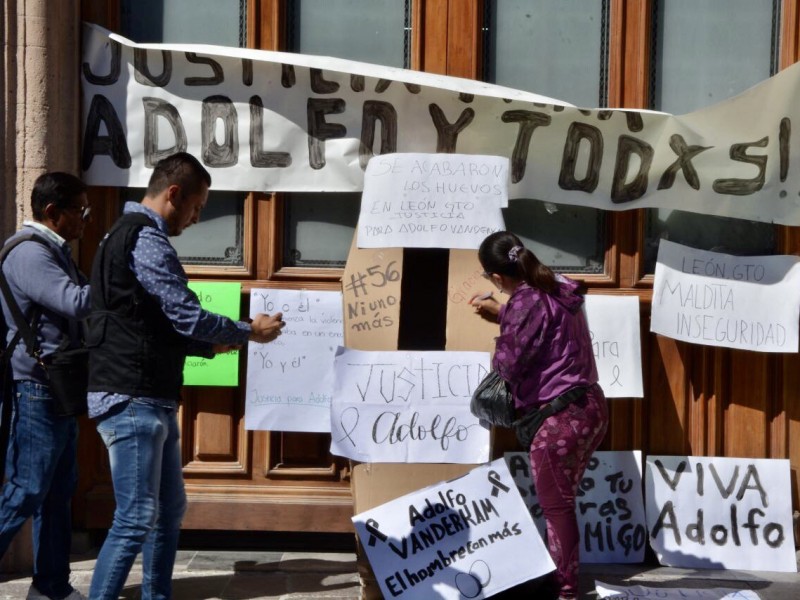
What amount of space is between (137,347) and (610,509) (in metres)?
2.61

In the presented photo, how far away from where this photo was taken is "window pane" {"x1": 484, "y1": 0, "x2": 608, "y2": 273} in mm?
5773

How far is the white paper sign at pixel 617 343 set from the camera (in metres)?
5.57

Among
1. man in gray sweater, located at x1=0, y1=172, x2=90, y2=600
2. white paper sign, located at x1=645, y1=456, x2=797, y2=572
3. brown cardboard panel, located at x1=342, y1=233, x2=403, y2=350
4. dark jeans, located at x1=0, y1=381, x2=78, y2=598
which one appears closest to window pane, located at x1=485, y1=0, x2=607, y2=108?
brown cardboard panel, located at x1=342, y1=233, x2=403, y2=350

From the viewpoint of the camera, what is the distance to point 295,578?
17.8ft

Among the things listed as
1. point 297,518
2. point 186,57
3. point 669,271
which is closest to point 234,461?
point 297,518

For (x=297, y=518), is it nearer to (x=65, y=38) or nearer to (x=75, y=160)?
(x=75, y=160)

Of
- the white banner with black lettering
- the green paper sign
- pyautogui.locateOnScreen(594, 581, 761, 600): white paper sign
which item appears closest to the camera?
pyautogui.locateOnScreen(594, 581, 761, 600): white paper sign

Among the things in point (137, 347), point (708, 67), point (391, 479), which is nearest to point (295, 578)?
point (391, 479)

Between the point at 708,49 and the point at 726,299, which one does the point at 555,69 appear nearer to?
the point at 708,49

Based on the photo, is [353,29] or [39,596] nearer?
[39,596]

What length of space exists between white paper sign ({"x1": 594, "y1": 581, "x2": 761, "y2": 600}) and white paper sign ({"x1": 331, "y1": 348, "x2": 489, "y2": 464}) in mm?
799

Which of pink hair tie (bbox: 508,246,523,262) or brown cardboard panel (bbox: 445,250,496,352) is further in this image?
brown cardboard panel (bbox: 445,250,496,352)

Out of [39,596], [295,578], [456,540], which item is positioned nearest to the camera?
[39,596]

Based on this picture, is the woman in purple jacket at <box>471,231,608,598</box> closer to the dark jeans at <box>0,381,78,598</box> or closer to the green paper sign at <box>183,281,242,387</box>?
the green paper sign at <box>183,281,242,387</box>
